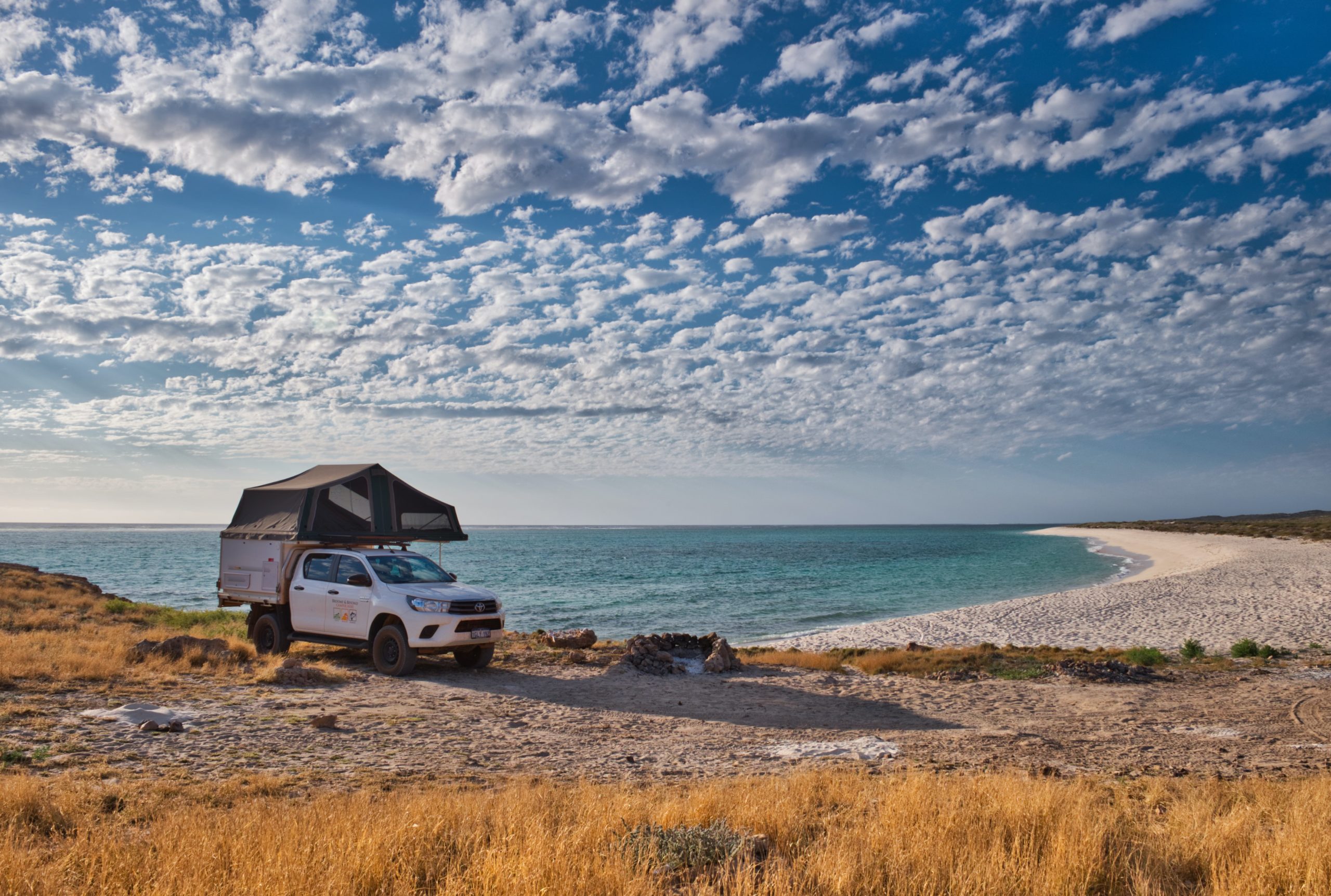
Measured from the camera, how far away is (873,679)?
14781 mm

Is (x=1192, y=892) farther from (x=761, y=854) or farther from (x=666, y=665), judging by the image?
(x=666, y=665)

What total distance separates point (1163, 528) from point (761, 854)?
172435 mm

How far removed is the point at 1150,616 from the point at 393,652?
26.7 meters

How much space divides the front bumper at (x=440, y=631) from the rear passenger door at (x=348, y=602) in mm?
1146

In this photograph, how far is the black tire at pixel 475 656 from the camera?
47.0 feet

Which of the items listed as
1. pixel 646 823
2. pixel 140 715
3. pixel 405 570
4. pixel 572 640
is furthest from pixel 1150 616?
pixel 140 715

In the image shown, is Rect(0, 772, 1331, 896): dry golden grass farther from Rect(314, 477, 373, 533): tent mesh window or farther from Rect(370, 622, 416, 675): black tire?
Rect(314, 477, 373, 533): tent mesh window

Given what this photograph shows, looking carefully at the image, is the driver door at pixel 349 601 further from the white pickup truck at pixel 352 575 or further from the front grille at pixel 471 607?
the front grille at pixel 471 607

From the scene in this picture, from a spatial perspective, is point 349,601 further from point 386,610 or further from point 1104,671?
point 1104,671

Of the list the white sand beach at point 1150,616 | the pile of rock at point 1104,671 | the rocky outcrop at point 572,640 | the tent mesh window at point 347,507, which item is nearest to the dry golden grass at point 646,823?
the pile of rock at point 1104,671

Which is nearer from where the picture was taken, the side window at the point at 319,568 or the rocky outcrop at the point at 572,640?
the side window at the point at 319,568

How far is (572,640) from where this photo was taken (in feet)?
58.9

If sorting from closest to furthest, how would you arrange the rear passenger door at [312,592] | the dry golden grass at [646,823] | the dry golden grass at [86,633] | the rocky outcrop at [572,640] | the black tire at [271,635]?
1. the dry golden grass at [646,823]
2. the dry golden grass at [86,633]
3. the rear passenger door at [312,592]
4. the black tire at [271,635]
5. the rocky outcrop at [572,640]

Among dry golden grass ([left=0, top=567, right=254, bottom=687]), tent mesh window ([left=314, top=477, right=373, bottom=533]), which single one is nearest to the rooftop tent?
tent mesh window ([left=314, top=477, right=373, bottom=533])
